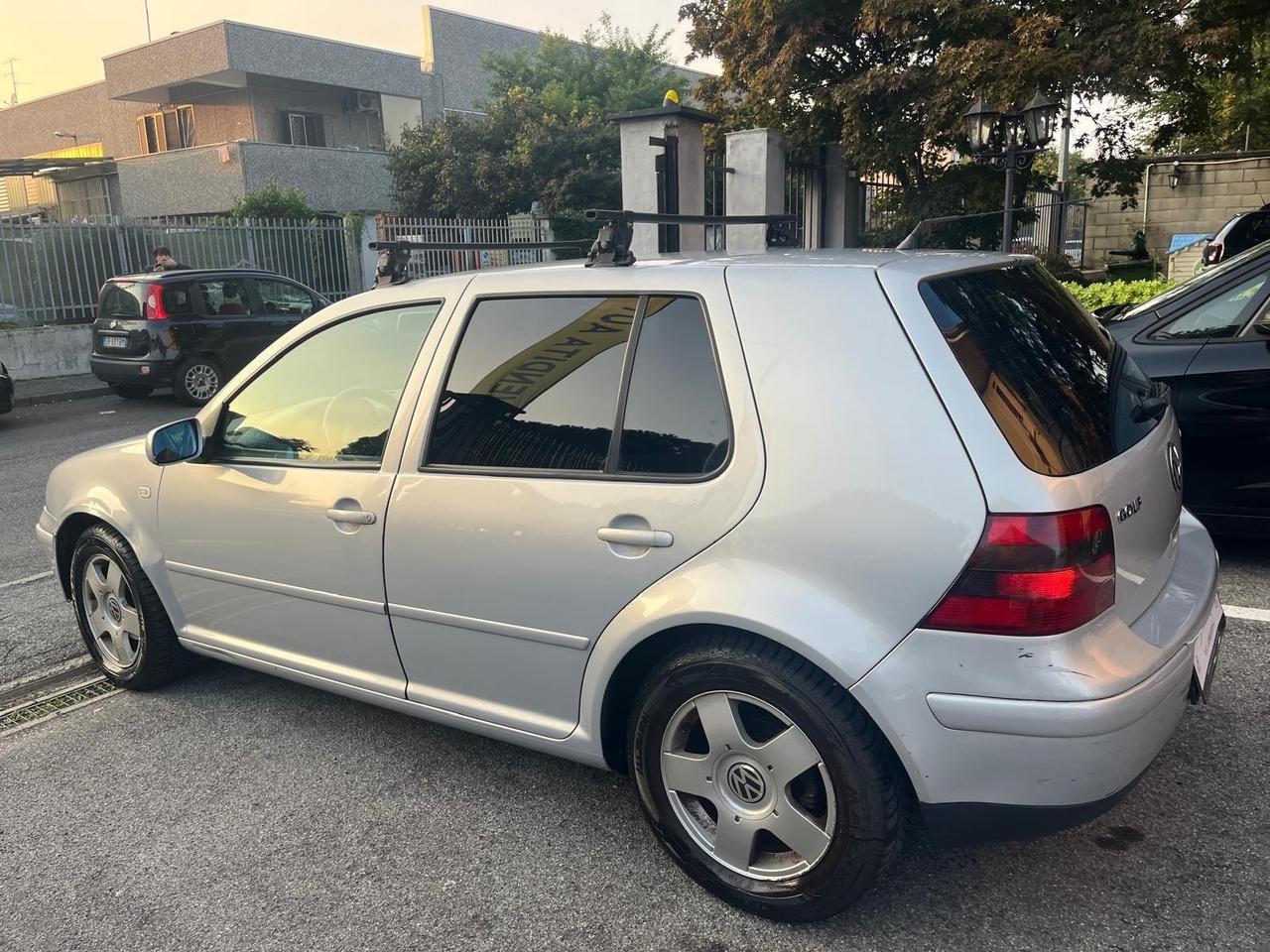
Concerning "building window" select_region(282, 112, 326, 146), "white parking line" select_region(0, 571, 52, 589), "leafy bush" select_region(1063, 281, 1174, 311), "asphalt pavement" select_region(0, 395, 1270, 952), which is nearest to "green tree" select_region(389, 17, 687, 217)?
"building window" select_region(282, 112, 326, 146)

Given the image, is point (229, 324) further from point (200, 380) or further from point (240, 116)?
point (240, 116)

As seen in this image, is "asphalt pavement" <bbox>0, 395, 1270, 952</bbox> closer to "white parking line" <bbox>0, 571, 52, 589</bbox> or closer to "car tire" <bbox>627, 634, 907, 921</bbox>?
"car tire" <bbox>627, 634, 907, 921</bbox>

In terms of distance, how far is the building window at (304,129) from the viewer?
28953mm

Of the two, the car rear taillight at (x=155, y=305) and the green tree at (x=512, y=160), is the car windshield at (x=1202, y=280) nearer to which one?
the car rear taillight at (x=155, y=305)

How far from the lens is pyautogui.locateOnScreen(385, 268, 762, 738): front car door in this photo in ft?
7.98

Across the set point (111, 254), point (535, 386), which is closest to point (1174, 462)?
point (535, 386)

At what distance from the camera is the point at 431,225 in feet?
64.5

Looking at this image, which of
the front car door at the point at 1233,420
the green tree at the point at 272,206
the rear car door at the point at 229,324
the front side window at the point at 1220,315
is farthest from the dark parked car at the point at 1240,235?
the green tree at the point at 272,206

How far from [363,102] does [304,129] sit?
1963 millimetres

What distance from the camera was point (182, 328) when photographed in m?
11.9

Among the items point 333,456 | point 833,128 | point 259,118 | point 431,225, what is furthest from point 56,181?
point 333,456

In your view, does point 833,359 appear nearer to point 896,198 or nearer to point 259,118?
point 896,198

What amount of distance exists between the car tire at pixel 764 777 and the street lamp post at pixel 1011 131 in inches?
419

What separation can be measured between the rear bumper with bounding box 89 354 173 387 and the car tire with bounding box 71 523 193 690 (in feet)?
28.2
